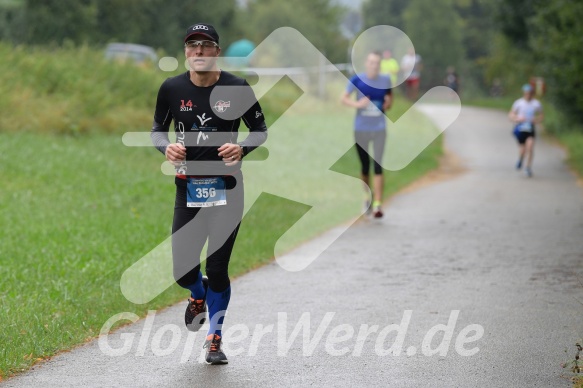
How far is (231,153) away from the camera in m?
6.89

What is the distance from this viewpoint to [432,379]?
662 cm

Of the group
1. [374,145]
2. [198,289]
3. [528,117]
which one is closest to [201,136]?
[198,289]

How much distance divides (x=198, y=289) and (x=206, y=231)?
47 centimetres

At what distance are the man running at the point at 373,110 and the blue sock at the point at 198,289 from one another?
8.05 metres

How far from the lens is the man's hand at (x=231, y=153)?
22.5 feet

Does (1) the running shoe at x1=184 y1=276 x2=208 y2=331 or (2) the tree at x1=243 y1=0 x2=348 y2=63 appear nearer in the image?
(1) the running shoe at x1=184 y1=276 x2=208 y2=331

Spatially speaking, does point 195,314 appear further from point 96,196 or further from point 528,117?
Answer: point 528,117

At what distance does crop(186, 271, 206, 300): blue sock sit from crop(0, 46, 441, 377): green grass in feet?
3.12

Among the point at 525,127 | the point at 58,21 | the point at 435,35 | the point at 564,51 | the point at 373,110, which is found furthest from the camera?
the point at 435,35

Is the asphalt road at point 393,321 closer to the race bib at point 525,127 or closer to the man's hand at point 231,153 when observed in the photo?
the man's hand at point 231,153

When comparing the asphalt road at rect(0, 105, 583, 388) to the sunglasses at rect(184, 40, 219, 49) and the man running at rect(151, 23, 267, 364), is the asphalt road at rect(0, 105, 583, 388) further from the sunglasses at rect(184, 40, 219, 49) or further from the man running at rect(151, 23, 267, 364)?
the sunglasses at rect(184, 40, 219, 49)

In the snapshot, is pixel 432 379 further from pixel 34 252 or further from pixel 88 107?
pixel 88 107

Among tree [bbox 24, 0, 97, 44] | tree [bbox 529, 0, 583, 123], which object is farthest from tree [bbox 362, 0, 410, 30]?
tree [bbox 529, 0, 583, 123]

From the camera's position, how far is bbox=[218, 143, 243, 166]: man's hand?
6863 millimetres
